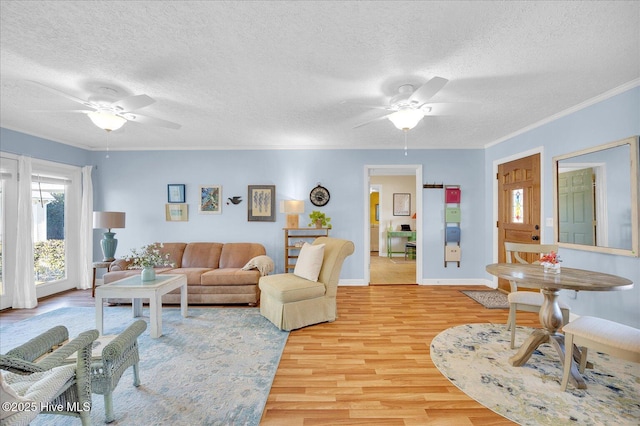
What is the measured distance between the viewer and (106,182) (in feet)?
16.7

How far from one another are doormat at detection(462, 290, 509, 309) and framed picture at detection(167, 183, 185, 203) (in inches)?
201

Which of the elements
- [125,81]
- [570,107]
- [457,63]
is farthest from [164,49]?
[570,107]

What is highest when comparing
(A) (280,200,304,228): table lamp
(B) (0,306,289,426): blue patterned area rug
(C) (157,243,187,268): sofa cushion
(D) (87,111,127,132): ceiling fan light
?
(D) (87,111,127,132): ceiling fan light

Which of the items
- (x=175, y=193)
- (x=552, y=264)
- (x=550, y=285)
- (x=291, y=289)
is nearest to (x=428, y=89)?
(x=550, y=285)

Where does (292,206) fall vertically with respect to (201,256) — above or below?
above

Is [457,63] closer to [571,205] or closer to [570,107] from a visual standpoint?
[570,107]

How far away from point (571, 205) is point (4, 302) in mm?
7404

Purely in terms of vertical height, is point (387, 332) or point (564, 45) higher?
point (564, 45)

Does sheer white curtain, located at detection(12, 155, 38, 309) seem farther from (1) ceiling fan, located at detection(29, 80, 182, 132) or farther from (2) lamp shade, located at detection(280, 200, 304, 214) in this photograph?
(2) lamp shade, located at detection(280, 200, 304, 214)

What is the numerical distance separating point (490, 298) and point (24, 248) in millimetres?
6759

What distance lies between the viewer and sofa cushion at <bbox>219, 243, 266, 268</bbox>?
4.50 meters

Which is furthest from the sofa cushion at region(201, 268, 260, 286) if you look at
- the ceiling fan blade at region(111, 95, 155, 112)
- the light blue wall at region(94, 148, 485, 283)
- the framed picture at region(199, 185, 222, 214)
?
the ceiling fan blade at region(111, 95, 155, 112)

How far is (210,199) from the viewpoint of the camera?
198 inches

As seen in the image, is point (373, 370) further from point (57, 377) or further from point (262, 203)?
point (262, 203)
